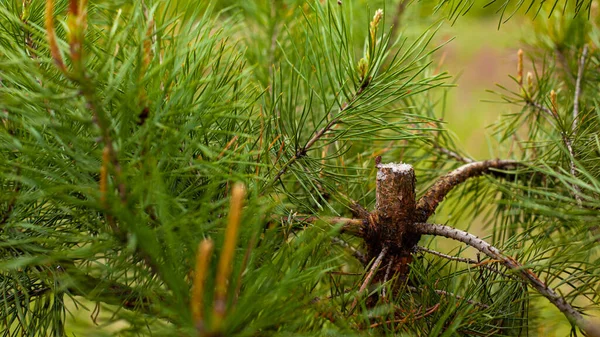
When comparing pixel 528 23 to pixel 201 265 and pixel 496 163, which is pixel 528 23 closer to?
pixel 496 163

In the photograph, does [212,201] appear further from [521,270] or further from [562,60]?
[562,60]

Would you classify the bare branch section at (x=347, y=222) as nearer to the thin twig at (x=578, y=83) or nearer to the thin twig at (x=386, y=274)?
the thin twig at (x=386, y=274)

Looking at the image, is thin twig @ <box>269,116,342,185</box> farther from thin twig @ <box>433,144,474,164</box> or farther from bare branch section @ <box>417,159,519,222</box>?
thin twig @ <box>433,144,474,164</box>

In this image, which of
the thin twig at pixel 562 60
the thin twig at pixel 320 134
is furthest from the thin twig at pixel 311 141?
the thin twig at pixel 562 60

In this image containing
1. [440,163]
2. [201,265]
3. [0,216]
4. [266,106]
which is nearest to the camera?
[201,265]

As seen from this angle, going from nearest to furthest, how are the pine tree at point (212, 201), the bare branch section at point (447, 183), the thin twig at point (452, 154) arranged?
the pine tree at point (212, 201) → the bare branch section at point (447, 183) → the thin twig at point (452, 154)

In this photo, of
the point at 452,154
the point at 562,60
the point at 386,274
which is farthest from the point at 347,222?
the point at 562,60

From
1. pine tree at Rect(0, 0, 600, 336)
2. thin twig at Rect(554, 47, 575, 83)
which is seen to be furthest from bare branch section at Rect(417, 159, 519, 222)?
thin twig at Rect(554, 47, 575, 83)

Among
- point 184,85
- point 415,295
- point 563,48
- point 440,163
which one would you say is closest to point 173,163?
point 184,85
